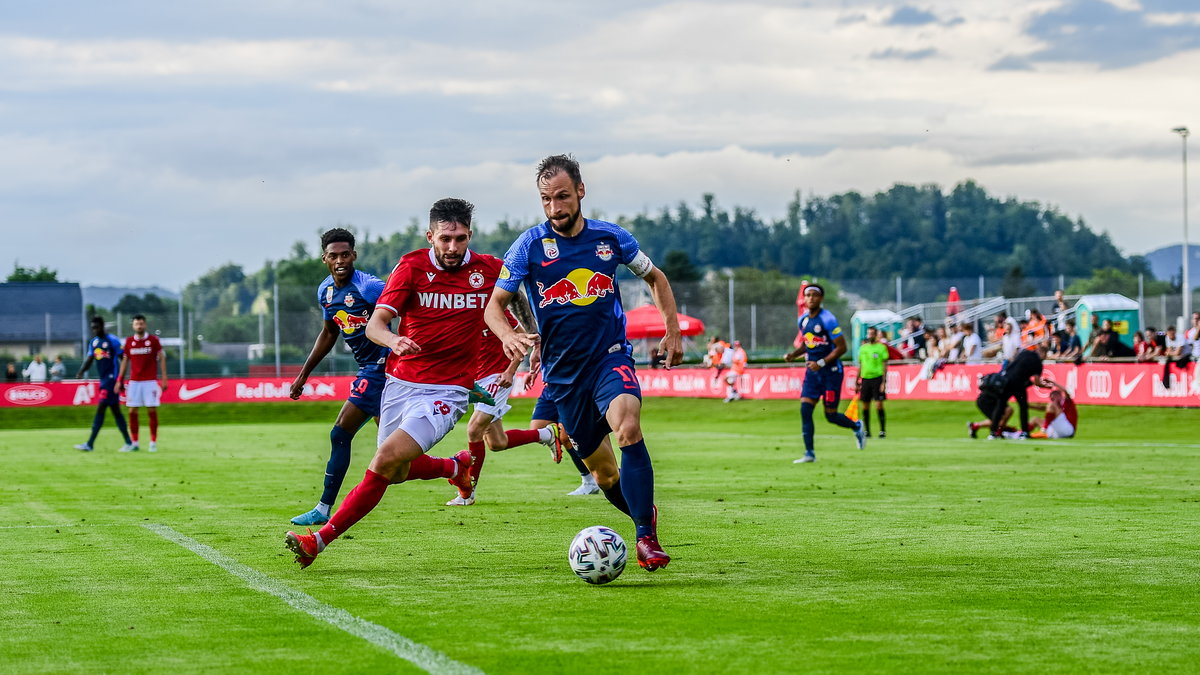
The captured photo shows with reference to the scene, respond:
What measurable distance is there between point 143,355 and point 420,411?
1753 centimetres

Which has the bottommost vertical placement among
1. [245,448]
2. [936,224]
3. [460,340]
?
[245,448]

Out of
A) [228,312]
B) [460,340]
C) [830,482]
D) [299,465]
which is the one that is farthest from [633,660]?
[228,312]

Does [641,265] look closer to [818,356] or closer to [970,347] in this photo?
[818,356]

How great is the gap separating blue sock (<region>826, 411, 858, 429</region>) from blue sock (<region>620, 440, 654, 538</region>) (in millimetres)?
11736

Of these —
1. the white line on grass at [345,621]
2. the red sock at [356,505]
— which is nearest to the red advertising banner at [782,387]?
the white line on grass at [345,621]

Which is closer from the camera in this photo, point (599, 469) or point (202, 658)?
point (202, 658)

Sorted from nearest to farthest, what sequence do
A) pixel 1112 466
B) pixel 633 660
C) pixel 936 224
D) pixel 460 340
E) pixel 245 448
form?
pixel 633 660, pixel 460 340, pixel 1112 466, pixel 245 448, pixel 936 224

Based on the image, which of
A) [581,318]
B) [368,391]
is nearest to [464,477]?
[368,391]

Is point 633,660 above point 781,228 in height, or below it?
below

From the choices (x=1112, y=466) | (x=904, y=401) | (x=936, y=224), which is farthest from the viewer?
(x=936, y=224)

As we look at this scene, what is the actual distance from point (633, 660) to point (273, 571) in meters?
3.51

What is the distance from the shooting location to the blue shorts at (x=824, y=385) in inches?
789

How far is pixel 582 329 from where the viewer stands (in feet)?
27.8

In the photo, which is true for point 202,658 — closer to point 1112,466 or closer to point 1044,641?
point 1044,641
